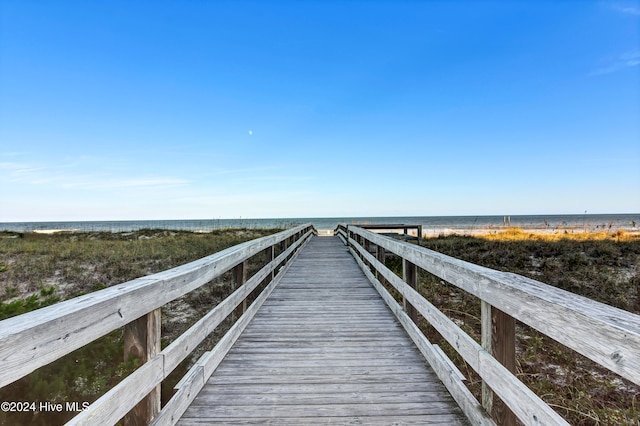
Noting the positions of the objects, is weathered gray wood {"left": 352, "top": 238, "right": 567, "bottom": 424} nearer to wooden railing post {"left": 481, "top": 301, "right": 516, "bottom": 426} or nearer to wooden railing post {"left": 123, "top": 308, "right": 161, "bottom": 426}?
wooden railing post {"left": 481, "top": 301, "right": 516, "bottom": 426}

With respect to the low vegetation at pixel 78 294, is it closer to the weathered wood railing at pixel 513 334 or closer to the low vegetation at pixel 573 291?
the weathered wood railing at pixel 513 334

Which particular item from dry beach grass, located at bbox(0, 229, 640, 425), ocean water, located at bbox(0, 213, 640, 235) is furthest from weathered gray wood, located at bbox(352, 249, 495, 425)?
ocean water, located at bbox(0, 213, 640, 235)

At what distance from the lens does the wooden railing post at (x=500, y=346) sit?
5.43 feet

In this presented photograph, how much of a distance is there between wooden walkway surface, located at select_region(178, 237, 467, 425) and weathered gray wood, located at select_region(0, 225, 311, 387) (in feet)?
3.50

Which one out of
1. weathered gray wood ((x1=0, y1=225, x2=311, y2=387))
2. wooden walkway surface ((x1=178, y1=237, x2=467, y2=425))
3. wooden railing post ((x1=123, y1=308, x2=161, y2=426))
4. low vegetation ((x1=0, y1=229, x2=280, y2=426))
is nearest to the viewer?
weathered gray wood ((x1=0, y1=225, x2=311, y2=387))

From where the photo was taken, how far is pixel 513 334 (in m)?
1.68

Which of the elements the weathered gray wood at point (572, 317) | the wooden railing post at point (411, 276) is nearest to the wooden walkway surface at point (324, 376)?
the wooden railing post at point (411, 276)

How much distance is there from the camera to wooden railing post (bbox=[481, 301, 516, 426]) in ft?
5.43

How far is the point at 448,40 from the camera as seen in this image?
18453 mm

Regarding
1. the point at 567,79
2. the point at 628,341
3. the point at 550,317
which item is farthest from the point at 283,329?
the point at 567,79

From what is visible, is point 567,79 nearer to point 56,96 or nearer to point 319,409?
point 319,409

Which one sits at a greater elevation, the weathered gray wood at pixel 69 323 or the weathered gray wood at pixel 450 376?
the weathered gray wood at pixel 69 323

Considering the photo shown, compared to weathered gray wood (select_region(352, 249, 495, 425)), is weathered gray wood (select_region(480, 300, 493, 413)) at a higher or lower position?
higher

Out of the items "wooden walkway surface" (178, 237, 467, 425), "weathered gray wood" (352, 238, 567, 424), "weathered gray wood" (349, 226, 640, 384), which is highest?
"weathered gray wood" (349, 226, 640, 384)
